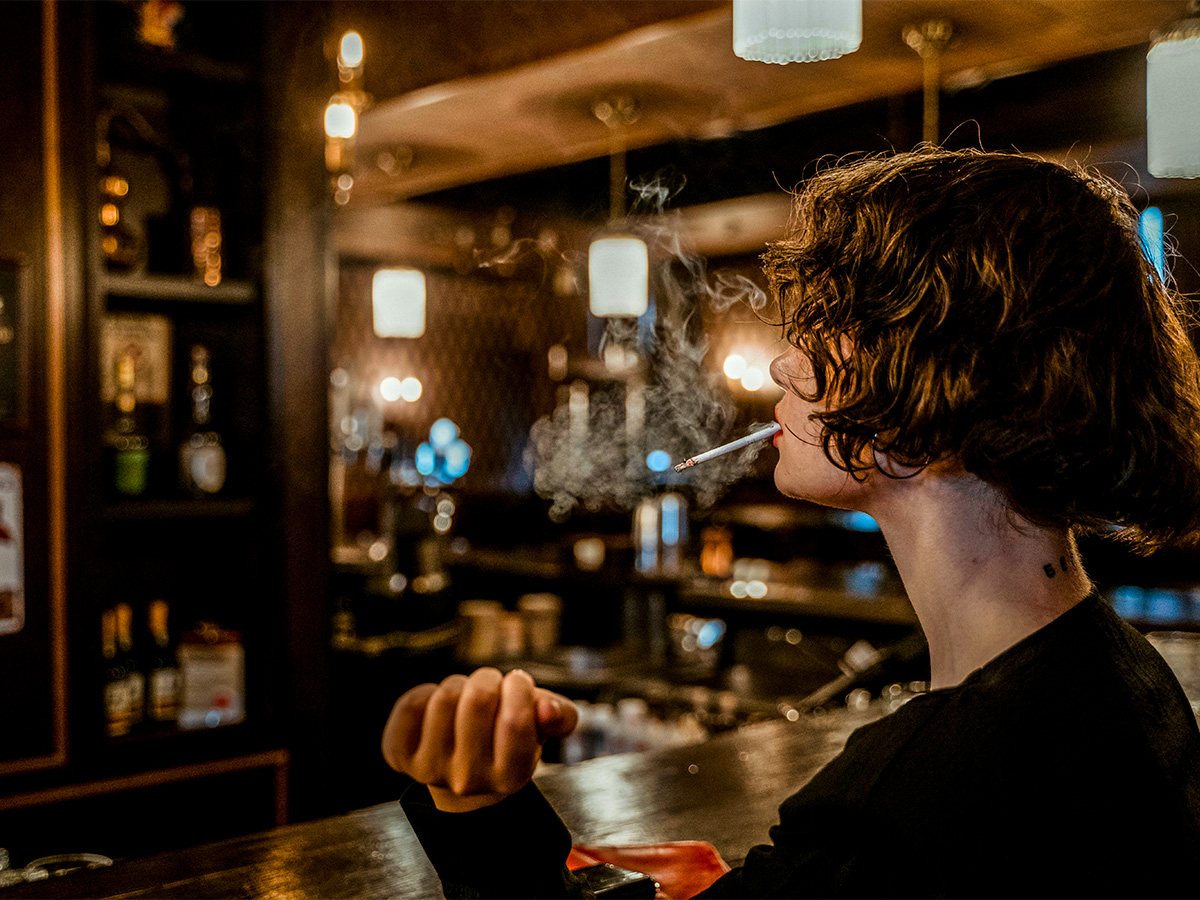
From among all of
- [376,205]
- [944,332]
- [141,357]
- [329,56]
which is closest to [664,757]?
[944,332]

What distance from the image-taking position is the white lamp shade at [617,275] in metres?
4.24

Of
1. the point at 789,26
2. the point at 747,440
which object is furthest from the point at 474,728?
the point at 789,26

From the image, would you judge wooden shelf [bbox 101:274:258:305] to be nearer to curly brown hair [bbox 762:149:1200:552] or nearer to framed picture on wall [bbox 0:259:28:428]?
framed picture on wall [bbox 0:259:28:428]

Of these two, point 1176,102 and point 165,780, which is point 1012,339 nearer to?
point 1176,102

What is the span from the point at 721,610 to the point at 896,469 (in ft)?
12.2

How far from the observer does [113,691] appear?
2393 millimetres

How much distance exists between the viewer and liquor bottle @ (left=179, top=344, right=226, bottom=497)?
102 inches

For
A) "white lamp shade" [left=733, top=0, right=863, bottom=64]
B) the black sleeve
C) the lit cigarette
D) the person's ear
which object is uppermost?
"white lamp shade" [left=733, top=0, right=863, bottom=64]

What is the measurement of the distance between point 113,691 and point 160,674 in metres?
0.12

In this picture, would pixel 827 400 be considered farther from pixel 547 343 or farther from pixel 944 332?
pixel 547 343

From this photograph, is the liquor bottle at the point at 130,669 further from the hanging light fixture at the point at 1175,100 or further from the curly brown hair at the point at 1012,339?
the hanging light fixture at the point at 1175,100

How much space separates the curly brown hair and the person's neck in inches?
1.0

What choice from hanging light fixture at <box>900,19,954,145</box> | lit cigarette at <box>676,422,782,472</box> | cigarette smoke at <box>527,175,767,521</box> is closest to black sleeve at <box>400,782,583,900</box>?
lit cigarette at <box>676,422,782,472</box>

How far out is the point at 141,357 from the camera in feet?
8.55
